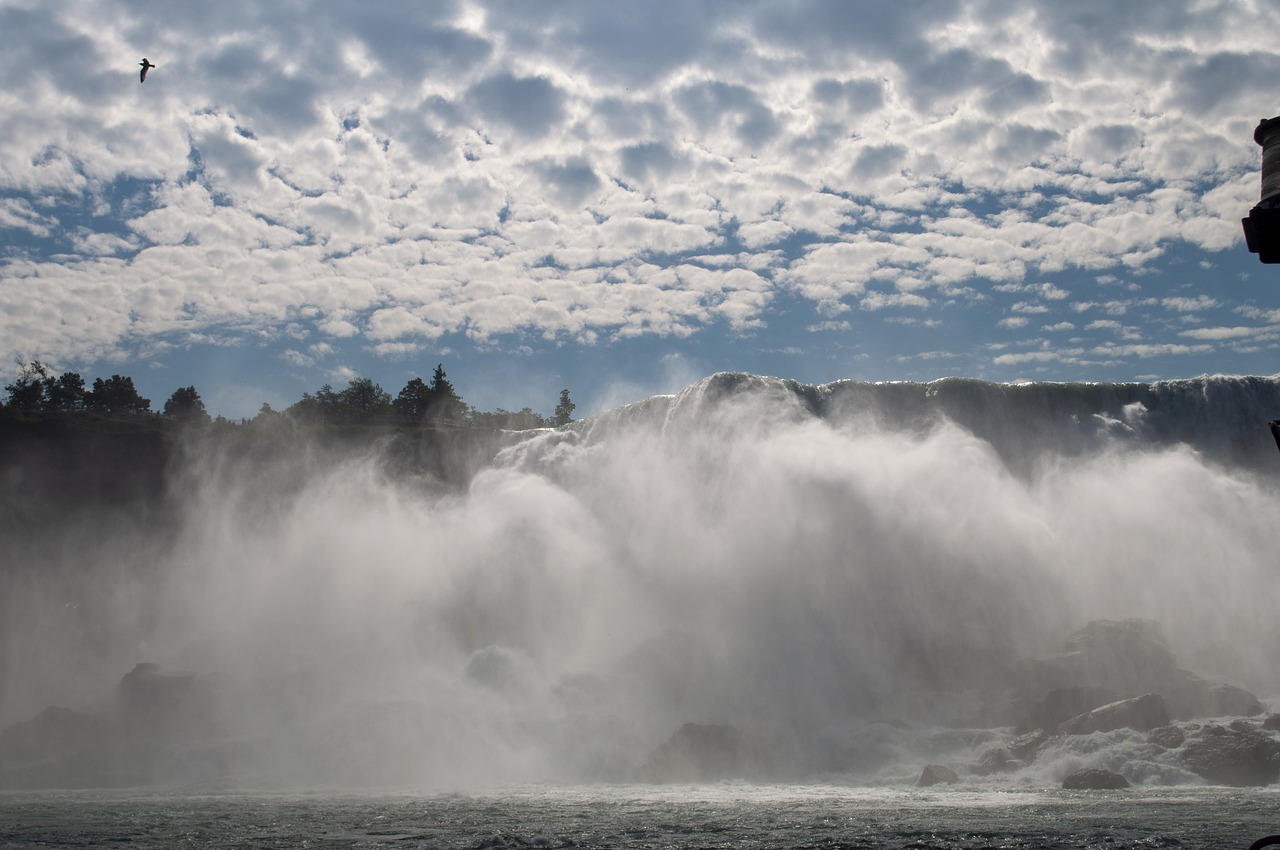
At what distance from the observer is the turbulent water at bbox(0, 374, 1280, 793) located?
28641 millimetres

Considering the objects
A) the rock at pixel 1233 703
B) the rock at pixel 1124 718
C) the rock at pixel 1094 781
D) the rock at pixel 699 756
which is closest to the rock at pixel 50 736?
the rock at pixel 699 756

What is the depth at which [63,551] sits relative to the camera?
1996 inches

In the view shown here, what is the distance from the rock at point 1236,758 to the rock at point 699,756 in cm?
1073

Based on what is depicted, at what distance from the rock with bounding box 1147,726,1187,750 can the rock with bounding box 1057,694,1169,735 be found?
41 centimetres

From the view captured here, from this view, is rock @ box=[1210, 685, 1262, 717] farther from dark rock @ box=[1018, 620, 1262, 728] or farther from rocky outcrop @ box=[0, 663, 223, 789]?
rocky outcrop @ box=[0, 663, 223, 789]

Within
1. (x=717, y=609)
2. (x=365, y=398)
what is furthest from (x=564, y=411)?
(x=717, y=609)

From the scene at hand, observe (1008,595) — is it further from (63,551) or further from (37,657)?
(63,551)

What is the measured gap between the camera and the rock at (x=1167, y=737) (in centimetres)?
2445

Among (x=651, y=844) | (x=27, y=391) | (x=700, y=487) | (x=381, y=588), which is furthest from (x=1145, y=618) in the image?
(x=27, y=391)

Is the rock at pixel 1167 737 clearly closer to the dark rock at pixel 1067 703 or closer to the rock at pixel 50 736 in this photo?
the dark rock at pixel 1067 703

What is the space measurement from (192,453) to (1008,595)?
4119 centimetres

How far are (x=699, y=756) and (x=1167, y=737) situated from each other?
1133 cm

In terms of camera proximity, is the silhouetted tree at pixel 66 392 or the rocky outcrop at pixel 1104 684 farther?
the silhouetted tree at pixel 66 392

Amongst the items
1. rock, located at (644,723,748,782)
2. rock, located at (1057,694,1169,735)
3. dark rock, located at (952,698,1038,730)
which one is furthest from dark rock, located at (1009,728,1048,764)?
rock, located at (644,723,748,782)
